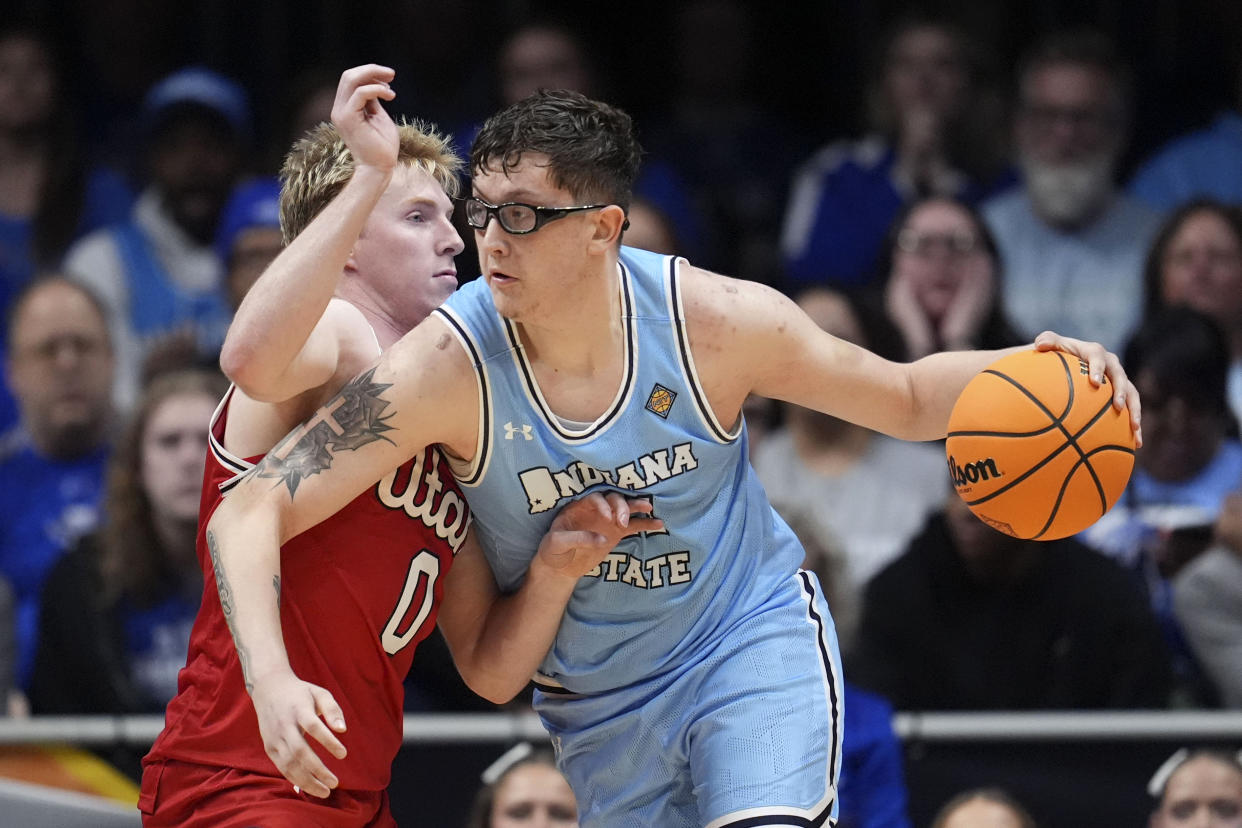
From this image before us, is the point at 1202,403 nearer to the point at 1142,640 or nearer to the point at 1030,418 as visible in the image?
the point at 1142,640

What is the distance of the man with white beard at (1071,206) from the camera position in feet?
22.7

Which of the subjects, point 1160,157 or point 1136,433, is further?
point 1160,157

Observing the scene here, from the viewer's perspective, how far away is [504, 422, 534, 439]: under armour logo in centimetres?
347

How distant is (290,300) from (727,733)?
1.28 meters

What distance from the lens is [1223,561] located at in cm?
571

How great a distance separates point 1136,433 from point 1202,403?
8.87ft

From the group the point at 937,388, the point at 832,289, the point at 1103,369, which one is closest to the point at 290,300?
the point at 937,388

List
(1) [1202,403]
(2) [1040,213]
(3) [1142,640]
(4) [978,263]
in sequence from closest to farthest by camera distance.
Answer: (3) [1142,640]
(1) [1202,403]
(4) [978,263]
(2) [1040,213]

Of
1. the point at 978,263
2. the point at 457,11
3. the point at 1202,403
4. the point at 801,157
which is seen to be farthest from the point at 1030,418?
the point at 457,11

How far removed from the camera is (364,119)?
3.30 metres

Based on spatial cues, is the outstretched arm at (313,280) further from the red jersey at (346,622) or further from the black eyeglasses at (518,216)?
the red jersey at (346,622)

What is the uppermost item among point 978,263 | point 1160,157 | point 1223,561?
point 1160,157

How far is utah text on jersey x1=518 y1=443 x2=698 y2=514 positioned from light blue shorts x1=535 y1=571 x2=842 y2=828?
1.31 ft

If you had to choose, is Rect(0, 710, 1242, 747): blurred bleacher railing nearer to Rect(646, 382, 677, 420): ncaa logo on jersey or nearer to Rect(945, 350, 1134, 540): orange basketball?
Rect(945, 350, 1134, 540): orange basketball
